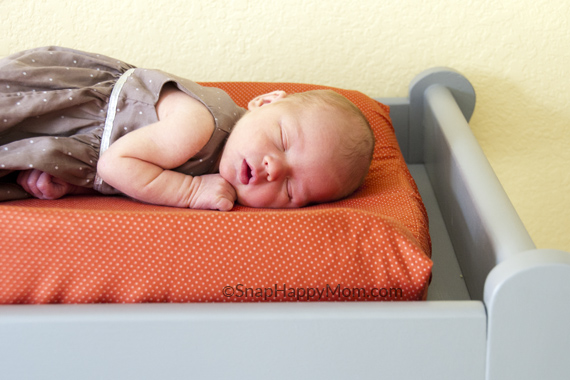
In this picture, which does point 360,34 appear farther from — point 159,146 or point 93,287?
point 93,287

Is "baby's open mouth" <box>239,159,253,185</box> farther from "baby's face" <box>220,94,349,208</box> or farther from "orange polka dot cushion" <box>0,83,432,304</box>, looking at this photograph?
"orange polka dot cushion" <box>0,83,432,304</box>

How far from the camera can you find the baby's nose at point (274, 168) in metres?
0.89

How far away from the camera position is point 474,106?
1.35 m

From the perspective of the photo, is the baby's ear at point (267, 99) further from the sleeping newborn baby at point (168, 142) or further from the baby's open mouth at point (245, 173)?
the baby's open mouth at point (245, 173)

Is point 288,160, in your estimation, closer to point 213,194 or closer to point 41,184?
point 213,194

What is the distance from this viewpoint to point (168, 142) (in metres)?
0.93

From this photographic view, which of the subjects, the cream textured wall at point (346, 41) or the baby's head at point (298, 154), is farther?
the cream textured wall at point (346, 41)

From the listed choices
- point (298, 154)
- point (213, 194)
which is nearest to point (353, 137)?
point (298, 154)

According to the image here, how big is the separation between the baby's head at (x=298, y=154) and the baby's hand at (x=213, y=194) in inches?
0.6

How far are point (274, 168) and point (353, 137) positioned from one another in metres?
0.14

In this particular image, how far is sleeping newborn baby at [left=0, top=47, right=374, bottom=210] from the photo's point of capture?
91 centimetres

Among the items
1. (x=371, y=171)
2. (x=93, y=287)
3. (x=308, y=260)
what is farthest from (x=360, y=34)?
(x=93, y=287)

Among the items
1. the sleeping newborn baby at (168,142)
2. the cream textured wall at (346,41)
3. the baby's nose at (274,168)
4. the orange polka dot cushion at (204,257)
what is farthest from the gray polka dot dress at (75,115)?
the cream textured wall at (346,41)

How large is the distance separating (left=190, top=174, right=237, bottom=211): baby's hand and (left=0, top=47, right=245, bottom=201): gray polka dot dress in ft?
0.16
